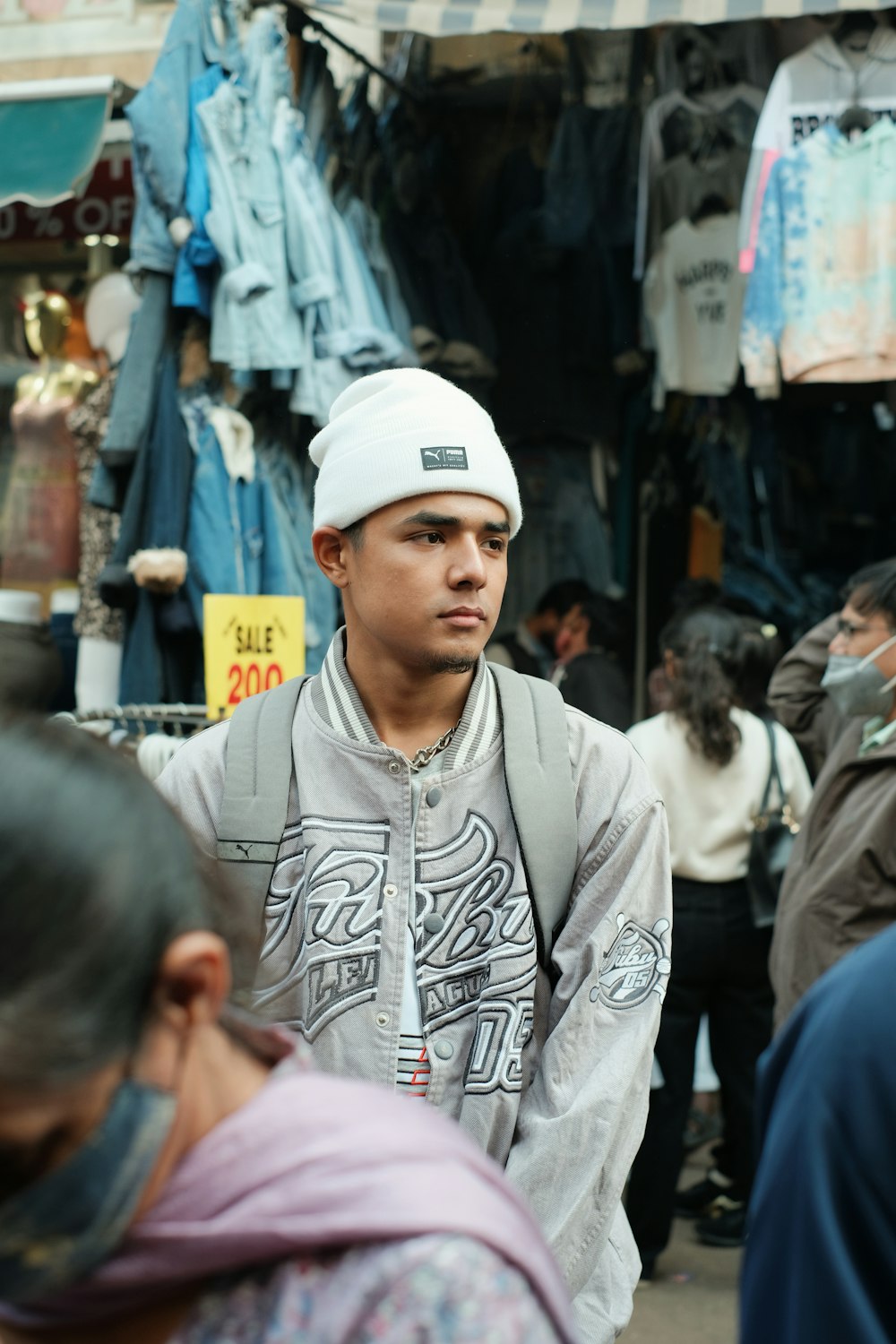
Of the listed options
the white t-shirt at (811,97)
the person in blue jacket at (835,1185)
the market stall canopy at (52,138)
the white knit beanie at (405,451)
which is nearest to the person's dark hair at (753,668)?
the white t-shirt at (811,97)

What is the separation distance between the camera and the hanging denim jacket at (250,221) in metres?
5.05

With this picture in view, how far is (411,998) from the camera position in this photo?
219cm

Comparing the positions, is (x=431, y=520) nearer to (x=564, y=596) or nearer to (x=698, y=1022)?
(x=698, y=1022)

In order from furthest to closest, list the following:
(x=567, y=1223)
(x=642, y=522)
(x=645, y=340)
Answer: (x=642, y=522) → (x=645, y=340) → (x=567, y=1223)

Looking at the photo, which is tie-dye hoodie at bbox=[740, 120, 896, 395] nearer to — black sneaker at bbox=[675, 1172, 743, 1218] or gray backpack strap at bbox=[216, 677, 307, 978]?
black sneaker at bbox=[675, 1172, 743, 1218]

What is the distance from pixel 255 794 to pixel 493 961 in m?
0.42

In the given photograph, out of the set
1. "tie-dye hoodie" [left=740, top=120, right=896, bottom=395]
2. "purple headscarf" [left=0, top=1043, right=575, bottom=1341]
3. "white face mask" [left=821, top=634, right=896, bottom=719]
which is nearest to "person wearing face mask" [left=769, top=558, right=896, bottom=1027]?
"white face mask" [left=821, top=634, right=896, bottom=719]

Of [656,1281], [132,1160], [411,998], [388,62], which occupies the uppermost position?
[388,62]

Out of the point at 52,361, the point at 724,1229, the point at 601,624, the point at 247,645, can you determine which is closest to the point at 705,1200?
the point at 724,1229

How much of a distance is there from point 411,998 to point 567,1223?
0.36m

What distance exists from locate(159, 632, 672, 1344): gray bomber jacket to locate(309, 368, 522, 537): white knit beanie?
0.40 m

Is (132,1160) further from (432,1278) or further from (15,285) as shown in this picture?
(15,285)

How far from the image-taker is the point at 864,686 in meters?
4.68

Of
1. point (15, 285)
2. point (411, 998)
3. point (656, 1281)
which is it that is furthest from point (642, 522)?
point (411, 998)
